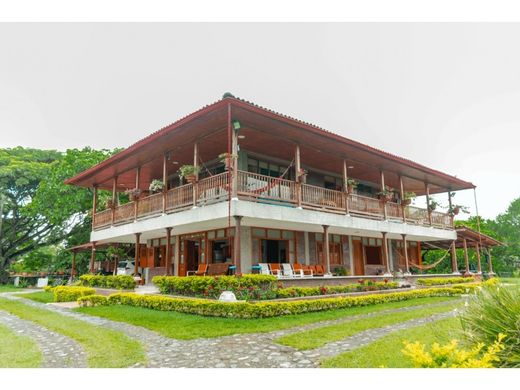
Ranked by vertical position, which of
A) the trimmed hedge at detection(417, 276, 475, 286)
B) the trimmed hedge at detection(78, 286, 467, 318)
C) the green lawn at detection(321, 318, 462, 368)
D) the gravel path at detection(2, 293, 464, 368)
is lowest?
the gravel path at detection(2, 293, 464, 368)

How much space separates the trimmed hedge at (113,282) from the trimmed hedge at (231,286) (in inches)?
147

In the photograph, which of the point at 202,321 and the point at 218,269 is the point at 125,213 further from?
the point at 202,321

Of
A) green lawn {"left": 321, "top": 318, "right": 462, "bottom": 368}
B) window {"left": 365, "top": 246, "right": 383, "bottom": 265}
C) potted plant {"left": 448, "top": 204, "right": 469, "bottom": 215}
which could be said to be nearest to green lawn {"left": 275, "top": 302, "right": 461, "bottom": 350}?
green lawn {"left": 321, "top": 318, "right": 462, "bottom": 368}

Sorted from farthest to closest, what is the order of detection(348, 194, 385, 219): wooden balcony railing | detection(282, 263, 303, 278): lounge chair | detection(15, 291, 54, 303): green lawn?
1. detection(15, 291, 54, 303): green lawn
2. detection(348, 194, 385, 219): wooden balcony railing
3. detection(282, 263, 303, 278): lounge chair

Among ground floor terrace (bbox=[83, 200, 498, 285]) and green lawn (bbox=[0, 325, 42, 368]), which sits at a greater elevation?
ground floor terrace (bbox=[83, 200, 498, 285])

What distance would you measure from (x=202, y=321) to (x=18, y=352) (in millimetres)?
3928

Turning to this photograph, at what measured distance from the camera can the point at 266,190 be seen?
45.2ft

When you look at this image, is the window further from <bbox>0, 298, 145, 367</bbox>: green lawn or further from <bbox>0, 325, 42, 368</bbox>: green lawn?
<bbox>0, 325, 42, 368</bbox>: green lawn

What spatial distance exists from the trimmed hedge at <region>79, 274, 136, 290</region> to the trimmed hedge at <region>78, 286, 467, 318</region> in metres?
1.92

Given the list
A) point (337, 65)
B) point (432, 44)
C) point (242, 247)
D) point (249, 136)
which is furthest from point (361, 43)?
point (242, 247)

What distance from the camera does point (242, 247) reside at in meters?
14.9

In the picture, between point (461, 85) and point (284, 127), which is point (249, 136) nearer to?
point (284, 127)

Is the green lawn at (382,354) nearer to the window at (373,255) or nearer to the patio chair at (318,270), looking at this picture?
the patio chair at (318,270)

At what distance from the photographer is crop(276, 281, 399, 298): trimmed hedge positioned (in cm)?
1166
